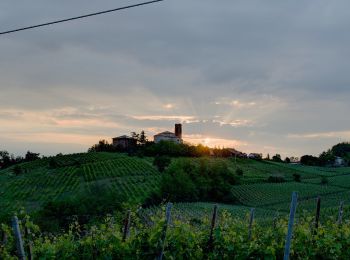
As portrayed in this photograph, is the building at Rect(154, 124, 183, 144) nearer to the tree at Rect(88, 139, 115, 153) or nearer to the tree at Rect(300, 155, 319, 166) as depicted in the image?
the tree at Rect(88, 139, 115, 153)

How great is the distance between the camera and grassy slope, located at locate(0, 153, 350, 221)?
64188 mm

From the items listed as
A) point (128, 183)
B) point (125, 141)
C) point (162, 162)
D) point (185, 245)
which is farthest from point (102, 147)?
point (185, 245)

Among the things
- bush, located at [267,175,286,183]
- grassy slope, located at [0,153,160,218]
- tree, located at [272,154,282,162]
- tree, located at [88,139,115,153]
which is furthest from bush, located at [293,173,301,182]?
tree, located at [88,139,115,153]

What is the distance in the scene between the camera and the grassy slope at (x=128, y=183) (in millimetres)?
64188

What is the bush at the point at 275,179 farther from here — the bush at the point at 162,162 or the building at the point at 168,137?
the building at the point at 168,137

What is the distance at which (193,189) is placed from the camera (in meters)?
73.3

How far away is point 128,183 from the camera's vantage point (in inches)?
2854

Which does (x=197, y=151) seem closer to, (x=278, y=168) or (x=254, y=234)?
(x=278, y=168)

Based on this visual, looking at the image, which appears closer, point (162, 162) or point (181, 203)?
point (181, 203)

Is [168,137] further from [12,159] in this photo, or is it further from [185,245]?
[185,245]

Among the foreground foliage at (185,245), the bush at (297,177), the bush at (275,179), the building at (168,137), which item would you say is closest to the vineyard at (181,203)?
the foreground foliage at (185,245)

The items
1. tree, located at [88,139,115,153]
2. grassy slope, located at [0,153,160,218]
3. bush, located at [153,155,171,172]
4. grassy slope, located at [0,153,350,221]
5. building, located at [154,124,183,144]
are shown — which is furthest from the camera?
building, located at [154,124,183,144]

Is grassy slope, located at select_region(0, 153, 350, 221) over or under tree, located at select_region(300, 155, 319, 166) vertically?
under

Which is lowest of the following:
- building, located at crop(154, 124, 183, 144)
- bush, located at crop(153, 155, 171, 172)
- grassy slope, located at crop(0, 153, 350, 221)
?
grassy slope, located at crop(0, 153, 350, 221)
